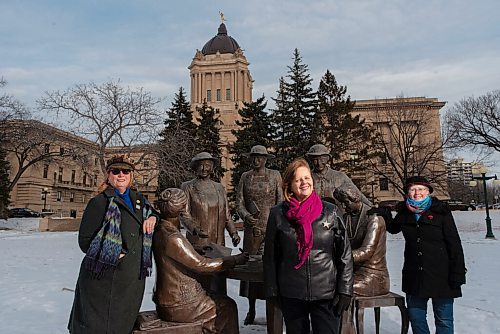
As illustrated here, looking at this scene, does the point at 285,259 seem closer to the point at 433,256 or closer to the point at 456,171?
the point at 433,256

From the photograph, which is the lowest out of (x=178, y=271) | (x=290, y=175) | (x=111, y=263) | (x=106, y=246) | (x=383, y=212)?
(x=178, y=271)

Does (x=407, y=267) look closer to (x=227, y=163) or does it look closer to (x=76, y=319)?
(x=76, y=319)

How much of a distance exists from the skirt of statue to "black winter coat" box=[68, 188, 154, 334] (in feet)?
1.36

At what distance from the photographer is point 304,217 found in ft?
10.6

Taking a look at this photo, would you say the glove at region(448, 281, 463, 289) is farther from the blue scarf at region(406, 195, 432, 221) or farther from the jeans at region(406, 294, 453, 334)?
the blue scarf at region(406, 195, 432, 221)

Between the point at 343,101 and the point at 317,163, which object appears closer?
the point at 317,163

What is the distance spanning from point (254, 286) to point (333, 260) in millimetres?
2864

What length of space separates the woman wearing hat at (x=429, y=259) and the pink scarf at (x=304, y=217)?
1602 mm

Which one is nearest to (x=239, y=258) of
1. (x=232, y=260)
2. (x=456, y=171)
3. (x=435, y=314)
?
(x=232, y=260)

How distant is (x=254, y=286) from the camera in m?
5.89

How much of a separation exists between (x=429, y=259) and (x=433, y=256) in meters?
0.05

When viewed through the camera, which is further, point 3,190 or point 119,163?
point 3,190

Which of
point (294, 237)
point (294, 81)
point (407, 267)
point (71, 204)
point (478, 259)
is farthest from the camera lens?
point (71, 204)

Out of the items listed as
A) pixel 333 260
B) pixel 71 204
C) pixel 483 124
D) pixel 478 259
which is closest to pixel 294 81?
pixel 483 124
